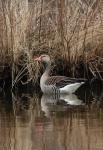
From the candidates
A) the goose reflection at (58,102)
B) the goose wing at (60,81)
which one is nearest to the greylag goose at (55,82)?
the goose wing at (60,81)

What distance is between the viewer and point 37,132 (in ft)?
35.0

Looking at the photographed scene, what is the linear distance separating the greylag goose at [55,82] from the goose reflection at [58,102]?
218 mm

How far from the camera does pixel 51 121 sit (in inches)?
461

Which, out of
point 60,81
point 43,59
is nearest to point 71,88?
point 60,81

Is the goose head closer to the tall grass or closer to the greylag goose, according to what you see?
the greylag goose

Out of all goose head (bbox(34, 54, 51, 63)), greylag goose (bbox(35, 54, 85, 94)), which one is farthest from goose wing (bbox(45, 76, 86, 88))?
goose head (bbox(34, 54, 51, 63))

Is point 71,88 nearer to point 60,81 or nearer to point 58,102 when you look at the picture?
point 60,81

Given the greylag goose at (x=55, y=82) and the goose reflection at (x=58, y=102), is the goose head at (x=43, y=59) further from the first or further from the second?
the goose reflection at (x=58, y=102)

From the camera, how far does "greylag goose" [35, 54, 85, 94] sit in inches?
631

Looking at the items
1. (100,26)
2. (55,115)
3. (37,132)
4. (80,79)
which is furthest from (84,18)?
(37,132)

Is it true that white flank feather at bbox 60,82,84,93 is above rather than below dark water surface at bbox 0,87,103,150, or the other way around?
below

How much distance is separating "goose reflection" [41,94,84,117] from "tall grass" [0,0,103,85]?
3.24 feet

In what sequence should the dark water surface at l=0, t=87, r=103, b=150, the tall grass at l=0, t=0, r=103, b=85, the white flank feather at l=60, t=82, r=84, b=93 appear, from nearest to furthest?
1. the dark water surface at l=0, t=87, r=103, b=150
2. the white flank feather at l=60, t=82, r=84, b=93
3. the tall grass at l=0, t=0, r=103, b=85

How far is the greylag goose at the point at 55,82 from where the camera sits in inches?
631
